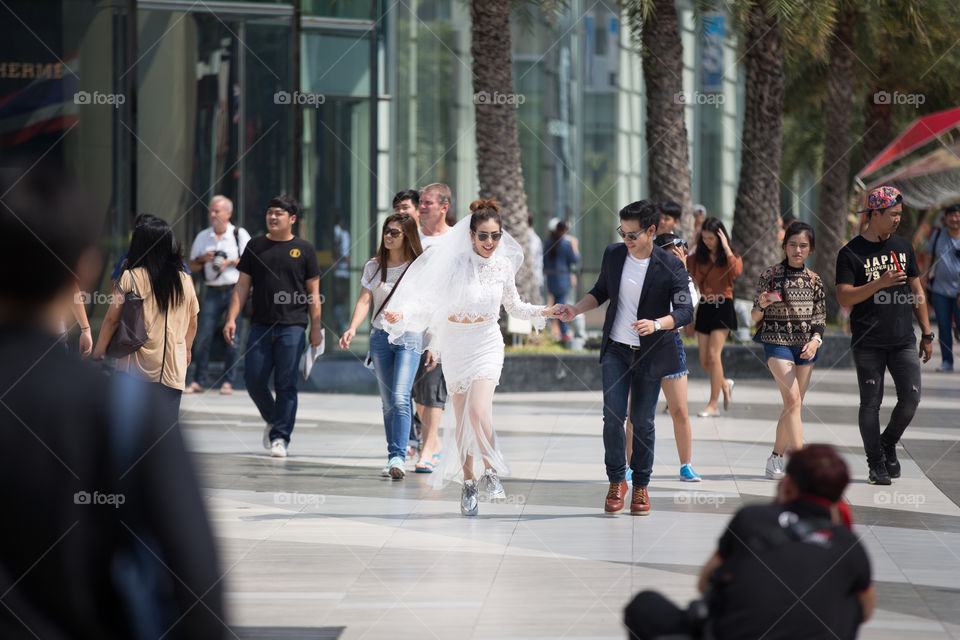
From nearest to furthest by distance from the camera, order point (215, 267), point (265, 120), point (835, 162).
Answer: point (215, 267)
point (265, 120)
point (835, 162)

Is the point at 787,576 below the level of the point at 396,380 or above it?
below

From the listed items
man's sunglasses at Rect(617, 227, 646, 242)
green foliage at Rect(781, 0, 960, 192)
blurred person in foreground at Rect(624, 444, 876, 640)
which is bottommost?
blurred person in foreground at Rect(624, 444, 876, 640)

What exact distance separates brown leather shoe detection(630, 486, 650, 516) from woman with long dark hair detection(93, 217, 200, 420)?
2.91 metres

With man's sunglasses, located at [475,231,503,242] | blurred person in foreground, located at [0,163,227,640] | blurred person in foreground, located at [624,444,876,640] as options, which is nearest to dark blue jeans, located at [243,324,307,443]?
man's sunglasses, located at [475,231,503,242]

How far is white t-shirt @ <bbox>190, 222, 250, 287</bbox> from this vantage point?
1398 centimetres

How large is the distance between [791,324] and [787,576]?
5.96m

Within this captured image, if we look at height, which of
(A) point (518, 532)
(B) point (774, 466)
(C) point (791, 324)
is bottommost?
(A) point (518, 532)

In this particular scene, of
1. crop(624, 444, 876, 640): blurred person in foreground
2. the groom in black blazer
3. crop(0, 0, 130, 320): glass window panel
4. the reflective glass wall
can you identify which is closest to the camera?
crop(624, 444, 876, 640): blurred person in foreground

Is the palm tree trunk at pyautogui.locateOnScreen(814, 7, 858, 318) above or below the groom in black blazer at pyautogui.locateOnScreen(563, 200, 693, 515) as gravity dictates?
above

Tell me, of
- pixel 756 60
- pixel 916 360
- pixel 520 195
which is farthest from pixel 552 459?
pixel 756 60

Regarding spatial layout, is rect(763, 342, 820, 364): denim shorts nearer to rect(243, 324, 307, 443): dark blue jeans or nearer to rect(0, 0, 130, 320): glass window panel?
rect(243, 324, 307, 443): dark blue jeans

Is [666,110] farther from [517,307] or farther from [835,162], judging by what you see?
[517,307]

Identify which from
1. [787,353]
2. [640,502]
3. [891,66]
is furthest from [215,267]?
[891,66]

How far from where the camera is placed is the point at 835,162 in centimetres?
2198
